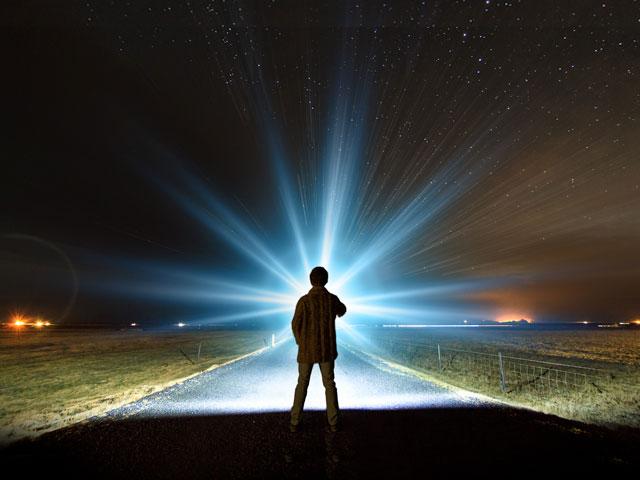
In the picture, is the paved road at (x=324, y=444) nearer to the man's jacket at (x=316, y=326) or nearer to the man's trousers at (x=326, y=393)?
the man's trousers at (x=326, y=393)

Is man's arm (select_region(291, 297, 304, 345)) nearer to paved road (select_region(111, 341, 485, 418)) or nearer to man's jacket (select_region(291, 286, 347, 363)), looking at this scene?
man's jacket (select_region(291, 286, 347, 363))

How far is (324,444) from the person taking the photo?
395 cm

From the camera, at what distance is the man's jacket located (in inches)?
181

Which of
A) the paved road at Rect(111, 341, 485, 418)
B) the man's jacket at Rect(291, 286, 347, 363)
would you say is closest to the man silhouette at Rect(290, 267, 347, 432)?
the man's jacket at Rect(291, 286, 347, 363)

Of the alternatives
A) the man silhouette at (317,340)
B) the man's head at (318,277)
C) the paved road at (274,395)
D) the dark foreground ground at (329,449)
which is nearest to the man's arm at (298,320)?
the man silhouette at (317,340)

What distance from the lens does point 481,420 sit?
4840 millimetres

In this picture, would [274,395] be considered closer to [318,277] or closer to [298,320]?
[298,320]

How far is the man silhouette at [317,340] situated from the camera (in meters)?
4.48

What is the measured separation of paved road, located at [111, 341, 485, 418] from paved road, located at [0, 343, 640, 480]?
66 mm

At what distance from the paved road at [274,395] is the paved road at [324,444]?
7cm

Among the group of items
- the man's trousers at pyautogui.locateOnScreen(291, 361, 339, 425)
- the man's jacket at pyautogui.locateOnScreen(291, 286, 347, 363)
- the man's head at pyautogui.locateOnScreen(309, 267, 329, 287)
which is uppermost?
the man's head at pyautogui.locateOnScreen(309, 267, 329, 287)

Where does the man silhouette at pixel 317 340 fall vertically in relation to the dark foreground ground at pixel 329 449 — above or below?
above

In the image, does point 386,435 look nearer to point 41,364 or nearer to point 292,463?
point 292,463

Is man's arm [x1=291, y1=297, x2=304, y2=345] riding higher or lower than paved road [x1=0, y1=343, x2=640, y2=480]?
higher
